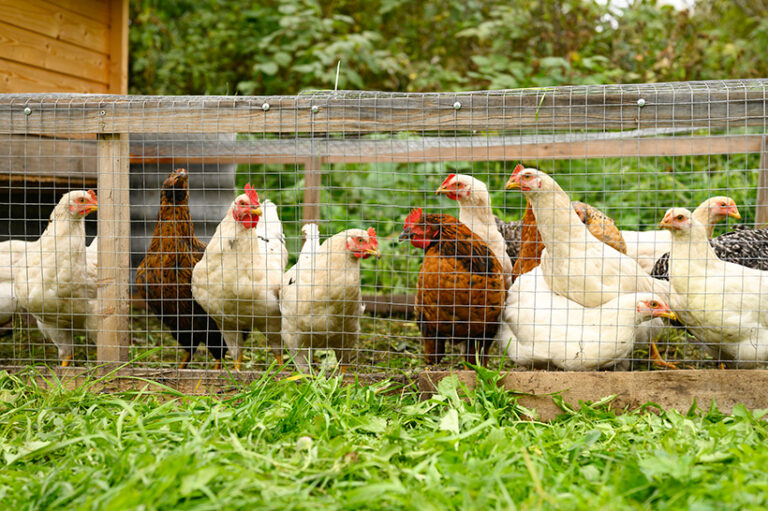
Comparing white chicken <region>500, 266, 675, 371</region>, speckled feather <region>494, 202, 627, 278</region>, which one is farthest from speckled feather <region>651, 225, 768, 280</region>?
white chicken <region>500, 266, 675, 371</region>

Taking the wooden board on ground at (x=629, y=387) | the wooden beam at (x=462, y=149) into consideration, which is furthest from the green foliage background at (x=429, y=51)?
the wooden board on ground at (x=629, y=387)

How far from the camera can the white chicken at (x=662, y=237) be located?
3590 millimetres

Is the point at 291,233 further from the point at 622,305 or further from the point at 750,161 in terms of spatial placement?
the point at 750,161

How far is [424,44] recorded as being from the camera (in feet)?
29.2

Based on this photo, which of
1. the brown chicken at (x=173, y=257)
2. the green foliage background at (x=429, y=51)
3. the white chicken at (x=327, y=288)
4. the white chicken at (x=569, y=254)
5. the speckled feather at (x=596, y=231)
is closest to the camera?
the white chicken at (x=569, y=254)

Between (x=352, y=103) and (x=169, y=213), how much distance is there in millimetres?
1341

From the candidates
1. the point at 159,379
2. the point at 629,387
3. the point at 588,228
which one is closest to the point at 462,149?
the point at 588,228

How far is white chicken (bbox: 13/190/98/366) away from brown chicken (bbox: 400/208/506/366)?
1783 millimetres

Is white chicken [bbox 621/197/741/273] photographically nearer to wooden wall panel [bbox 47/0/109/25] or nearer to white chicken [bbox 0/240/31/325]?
white chicken [bbox 0/240/31/325]

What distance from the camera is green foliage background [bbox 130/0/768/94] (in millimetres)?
7355

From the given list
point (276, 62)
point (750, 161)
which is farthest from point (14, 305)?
point (750, 161)

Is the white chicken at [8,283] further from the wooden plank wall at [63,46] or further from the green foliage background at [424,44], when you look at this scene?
the green foliage background at [424,44]

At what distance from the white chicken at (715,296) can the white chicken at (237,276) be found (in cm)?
207

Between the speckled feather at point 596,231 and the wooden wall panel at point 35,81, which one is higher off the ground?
the wooden wall panel at point 35,81
